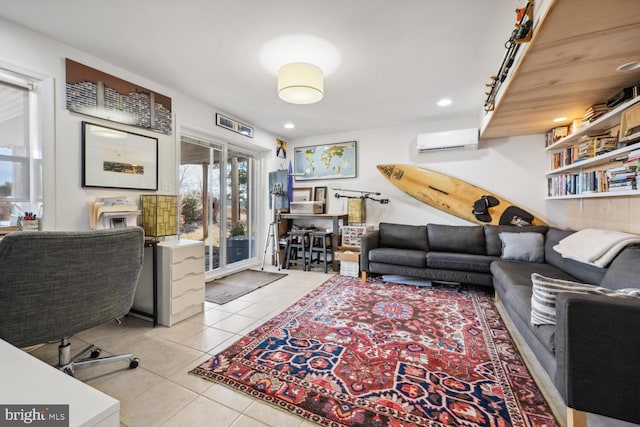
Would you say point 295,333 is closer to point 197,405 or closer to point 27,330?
point 197,405

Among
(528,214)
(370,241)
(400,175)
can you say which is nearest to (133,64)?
(370,241)

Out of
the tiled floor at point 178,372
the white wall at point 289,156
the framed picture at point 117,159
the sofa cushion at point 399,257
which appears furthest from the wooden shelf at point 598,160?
the framed picture at point 117,159

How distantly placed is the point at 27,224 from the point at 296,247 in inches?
127

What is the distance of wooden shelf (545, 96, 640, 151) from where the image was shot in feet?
6.75

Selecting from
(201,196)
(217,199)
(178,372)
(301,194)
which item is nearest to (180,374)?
(178,372)

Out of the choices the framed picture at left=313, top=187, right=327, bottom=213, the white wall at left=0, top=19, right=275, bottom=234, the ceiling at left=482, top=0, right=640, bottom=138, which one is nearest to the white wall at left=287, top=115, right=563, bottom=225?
the framed picture at left=313, top=187, right=327, bottom=213

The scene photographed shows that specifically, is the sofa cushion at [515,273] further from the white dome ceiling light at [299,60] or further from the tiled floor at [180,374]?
the white dome ceiling light at [299,60]

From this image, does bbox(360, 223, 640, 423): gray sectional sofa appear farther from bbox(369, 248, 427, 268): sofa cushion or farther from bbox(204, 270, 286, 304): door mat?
bbox(204, 270, 286, 304): door mat

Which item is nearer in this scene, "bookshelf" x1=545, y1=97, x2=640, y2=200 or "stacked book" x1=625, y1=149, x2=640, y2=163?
"stacked book" x1=625, y1=149, x2=640, y2=163

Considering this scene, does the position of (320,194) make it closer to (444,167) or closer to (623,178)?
(444,167)

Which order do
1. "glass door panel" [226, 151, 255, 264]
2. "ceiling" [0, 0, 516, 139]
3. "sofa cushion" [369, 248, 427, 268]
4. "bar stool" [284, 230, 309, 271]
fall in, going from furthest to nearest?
"bar stool" [284, 230, 309, 271] → "glass door panel" [226, 151, 255, 264] → "sofa cushion" [369, 248, 427, 268] → "ceiling" [0, 0, 516, 139]

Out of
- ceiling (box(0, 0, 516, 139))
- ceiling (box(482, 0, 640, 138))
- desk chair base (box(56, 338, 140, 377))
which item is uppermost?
ceiling (box(0, 0, 516, 139))

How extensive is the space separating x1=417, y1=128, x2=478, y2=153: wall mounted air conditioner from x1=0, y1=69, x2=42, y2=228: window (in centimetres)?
428

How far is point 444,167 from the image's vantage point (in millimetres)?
4035
